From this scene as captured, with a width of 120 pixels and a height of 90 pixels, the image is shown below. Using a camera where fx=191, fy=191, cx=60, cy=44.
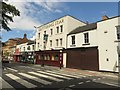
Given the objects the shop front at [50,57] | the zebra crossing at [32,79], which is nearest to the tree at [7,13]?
the zebra crossing at [32,79]

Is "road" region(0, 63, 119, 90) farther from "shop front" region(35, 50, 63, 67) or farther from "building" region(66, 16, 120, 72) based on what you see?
"shop front" region(35, 50, 63, 67)

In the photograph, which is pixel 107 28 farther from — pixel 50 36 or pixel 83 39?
pixel 50 36

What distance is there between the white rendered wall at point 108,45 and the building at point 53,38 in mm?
10133

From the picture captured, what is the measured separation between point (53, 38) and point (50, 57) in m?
3.80

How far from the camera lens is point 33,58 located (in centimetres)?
4619

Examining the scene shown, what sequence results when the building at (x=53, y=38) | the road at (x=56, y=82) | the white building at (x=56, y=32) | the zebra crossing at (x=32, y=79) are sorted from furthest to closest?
the building at (x=53, y=38), the white building at (x=56, y=32), the zebra crossing at (x=32, y=79), the road at (x=56, y=82)

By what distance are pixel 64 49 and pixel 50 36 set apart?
22.2 feet

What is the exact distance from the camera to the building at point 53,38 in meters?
A: 34.2

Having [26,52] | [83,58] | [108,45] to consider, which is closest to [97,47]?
[108,45]

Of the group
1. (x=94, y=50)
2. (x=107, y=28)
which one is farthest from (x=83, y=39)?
(x=107, y=28)

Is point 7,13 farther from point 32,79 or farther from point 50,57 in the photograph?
point 50,57

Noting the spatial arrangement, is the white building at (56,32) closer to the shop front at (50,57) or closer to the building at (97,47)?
the shop front at (50,57)

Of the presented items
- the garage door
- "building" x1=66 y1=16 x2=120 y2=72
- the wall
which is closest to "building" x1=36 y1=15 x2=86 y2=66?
the wall

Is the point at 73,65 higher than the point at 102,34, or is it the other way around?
the point at 102,34
